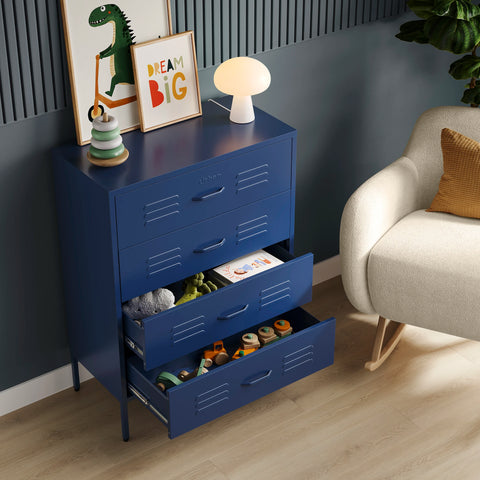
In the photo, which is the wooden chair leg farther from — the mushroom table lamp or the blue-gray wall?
the mushroom table lamp

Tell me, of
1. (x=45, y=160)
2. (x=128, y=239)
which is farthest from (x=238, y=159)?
(x=45, y=160)

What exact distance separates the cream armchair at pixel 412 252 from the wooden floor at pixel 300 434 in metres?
0.15

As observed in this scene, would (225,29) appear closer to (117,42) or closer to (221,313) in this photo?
(117,42)

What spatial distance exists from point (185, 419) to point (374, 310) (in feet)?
2.42

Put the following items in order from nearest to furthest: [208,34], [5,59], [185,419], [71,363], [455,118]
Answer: [5,59]
[185,419]
[208,34]
[71,363]
[455,118]

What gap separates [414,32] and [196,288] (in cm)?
118

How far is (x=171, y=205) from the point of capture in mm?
2104

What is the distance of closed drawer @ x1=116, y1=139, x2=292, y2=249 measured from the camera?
80.4 inches

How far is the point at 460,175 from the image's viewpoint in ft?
8.40

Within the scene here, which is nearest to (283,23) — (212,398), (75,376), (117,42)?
(117,42)

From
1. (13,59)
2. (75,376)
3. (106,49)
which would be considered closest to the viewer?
(13,59)

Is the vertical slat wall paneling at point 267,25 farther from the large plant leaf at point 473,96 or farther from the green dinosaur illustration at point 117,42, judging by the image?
the large plant leaf at point 473,96

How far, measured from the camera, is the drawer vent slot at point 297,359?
2.34m

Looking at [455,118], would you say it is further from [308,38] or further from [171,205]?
[171,205]
